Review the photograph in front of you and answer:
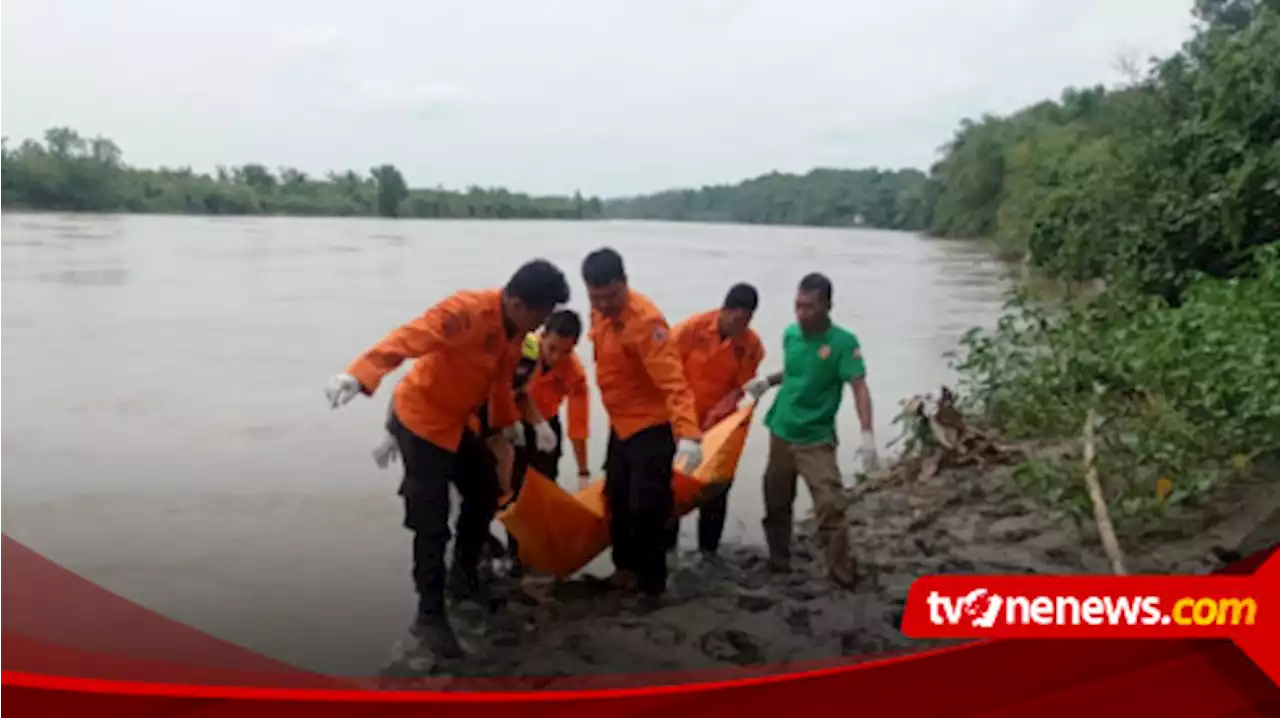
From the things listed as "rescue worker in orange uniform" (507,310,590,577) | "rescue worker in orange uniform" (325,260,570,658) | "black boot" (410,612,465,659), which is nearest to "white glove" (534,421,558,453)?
"rescue worker in orange uniform" (507,310,590,577)

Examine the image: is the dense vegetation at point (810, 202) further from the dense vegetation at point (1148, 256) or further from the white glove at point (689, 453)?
the white glove at point (689, 453)

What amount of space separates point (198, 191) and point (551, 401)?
5.96 feet

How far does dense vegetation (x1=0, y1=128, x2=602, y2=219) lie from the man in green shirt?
1.08 m

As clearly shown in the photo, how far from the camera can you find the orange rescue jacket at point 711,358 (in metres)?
3.95

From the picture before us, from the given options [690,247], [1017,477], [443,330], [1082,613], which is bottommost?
[1017,477]

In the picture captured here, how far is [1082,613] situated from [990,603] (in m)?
0.17

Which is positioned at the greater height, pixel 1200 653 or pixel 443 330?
pixel 443 330

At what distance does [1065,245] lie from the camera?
6.96 metres

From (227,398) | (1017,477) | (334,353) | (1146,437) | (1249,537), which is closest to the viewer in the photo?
(1249,537)

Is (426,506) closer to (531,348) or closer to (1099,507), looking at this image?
(531,348)

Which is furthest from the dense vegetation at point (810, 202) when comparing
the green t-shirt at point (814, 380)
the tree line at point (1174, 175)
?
the tree line at point (1174, 175)

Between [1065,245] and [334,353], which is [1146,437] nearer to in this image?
[334,353]

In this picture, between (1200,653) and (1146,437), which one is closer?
(1200,653)

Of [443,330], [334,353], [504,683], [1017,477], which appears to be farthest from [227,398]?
[1017,477]
